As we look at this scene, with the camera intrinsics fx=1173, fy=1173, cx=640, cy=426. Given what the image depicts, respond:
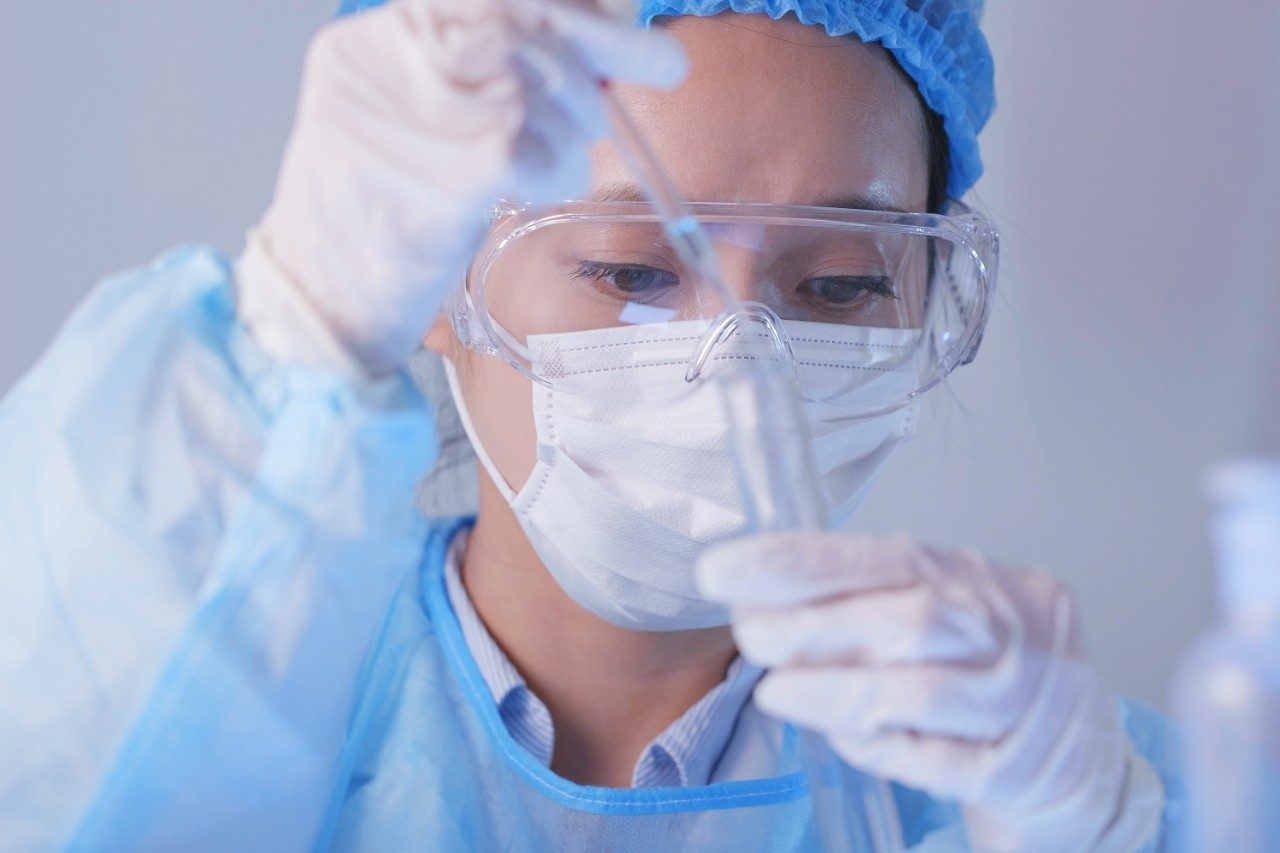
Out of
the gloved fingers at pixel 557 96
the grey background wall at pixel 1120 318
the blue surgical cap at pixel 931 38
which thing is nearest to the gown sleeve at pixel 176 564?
the gloved fingers at pixel 557 96

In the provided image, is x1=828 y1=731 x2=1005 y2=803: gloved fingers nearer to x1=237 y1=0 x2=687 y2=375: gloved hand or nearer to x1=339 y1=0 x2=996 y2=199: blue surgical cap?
x1=237 y1=0 x2=687 y2=375: gloved hand

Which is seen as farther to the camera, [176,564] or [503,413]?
[503,413]

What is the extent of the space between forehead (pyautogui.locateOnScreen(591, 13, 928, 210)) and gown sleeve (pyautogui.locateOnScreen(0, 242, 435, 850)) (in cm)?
48

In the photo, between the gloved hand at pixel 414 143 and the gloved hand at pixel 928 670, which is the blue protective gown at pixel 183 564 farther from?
the gloved hand at pixel 928 670

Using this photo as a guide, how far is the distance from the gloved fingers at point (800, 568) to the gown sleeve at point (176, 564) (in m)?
A: 0.29

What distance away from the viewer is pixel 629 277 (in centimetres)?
130

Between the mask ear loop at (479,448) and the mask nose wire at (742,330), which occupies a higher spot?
the mask nose wire at (742,330)

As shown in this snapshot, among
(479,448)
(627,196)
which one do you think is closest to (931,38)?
(627,196)

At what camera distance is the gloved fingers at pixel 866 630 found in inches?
33.3

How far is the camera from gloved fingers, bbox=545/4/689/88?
0.89 meters

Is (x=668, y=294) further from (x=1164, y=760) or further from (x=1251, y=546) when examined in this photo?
(x=1164, y=760)

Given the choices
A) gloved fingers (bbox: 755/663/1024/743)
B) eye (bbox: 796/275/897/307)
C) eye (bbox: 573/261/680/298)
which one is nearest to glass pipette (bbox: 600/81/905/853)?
gloved fingers (bbox: 755/663/1024/743)

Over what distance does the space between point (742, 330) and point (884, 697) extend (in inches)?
19.0

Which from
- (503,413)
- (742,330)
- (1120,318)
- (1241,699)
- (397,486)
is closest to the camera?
(1241,699)
